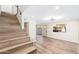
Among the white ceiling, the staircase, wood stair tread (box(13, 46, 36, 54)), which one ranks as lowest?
wood stair tread (box(13, 46, 36, 54))

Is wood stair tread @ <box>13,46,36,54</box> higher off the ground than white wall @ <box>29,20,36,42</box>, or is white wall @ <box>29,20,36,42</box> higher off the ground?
white wall @ <box>29,20,36,42</box>

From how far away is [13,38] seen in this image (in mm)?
1329

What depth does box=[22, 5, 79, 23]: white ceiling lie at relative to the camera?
4.22 ft

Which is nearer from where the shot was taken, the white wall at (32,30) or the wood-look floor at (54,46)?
the wood-look floor at (54,46)

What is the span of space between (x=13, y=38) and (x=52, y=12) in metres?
0.71

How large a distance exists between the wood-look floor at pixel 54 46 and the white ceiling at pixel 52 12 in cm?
32

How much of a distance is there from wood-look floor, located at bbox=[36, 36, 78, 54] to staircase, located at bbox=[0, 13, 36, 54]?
12cm

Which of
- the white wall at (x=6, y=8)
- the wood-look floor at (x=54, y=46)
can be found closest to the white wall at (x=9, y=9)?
the white wall at (x=6, y=8)

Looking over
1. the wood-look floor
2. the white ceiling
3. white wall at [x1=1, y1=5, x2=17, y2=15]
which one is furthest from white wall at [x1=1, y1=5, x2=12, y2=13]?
the wood-look floor

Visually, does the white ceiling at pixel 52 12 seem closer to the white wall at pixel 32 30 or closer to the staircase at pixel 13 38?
the white wall at pixel 32 30

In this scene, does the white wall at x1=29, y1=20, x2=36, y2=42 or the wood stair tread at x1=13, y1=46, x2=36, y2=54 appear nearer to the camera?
the wood stair tread at x1=13, y1=46, x2=36, y2=54

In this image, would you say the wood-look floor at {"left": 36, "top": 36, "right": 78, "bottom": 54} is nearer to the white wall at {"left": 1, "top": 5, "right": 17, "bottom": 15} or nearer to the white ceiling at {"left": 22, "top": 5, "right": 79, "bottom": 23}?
the white ceiling at {"left": 22, "top": 5, "right": 79, "bottom": 23}

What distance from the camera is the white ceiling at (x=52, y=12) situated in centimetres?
129
